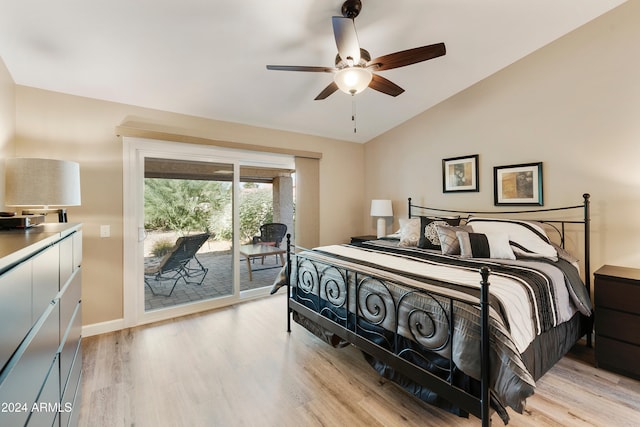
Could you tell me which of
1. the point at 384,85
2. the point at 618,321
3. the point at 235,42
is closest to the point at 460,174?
the point at 384,85

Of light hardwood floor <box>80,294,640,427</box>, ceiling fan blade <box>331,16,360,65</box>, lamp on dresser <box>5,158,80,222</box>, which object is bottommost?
light hardwood floor <box>80,294,640,427</box>

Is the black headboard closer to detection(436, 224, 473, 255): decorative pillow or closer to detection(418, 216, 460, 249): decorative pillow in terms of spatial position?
detection(418, 216, 460, 249): decorative pillow

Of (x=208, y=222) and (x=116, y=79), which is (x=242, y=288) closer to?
(x=208, y=222)

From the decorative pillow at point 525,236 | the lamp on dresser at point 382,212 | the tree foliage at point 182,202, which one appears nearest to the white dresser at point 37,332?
the tree foliage at point 182,202

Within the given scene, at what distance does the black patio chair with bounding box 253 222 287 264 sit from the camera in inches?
164

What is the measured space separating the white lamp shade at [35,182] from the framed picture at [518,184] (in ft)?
13.4

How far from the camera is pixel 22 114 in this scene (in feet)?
8.24

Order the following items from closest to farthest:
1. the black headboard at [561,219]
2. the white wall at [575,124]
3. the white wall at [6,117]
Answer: the white wall at [6,117]
the white wall at [575,124]
the black headboard at [561,219]

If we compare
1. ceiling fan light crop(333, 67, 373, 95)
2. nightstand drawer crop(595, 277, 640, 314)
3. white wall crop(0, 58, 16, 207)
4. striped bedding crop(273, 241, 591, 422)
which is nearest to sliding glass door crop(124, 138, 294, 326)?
white wall crop(0, 58, 16, 207)

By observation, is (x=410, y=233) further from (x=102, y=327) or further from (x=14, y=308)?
(x=102, y=327)

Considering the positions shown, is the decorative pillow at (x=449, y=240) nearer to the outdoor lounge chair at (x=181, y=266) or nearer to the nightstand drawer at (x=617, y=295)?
the nightstand drawer at (x=617, y=295)

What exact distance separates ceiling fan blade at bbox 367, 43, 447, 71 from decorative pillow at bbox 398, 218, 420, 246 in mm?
1792

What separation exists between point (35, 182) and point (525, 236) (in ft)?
12.9

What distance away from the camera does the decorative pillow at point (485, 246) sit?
2514mm
